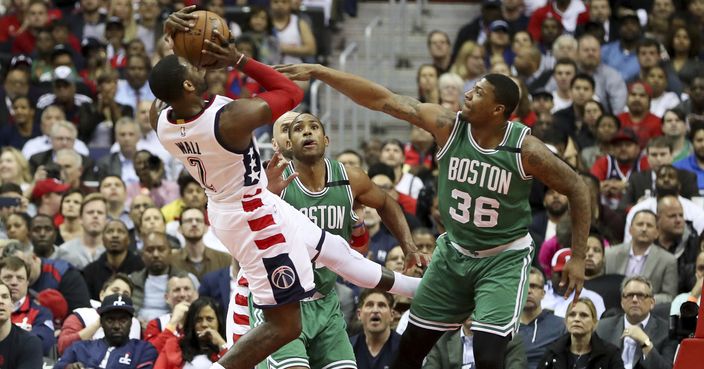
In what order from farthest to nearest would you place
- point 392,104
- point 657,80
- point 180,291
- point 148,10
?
point 148,10 < point 657,80 < point 180,291 < point 392,104

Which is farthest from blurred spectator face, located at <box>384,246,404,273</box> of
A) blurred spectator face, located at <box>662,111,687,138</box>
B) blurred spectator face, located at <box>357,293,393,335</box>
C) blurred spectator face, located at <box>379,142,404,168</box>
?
blurred spectator face, located at <box>662,111,687,138</box>

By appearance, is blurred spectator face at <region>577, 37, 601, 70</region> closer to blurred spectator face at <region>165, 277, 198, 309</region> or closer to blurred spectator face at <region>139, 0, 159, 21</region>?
blurred spectator face at <region>139, 0, 159, 21</region>

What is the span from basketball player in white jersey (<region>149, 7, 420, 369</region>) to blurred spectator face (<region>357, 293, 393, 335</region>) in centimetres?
358

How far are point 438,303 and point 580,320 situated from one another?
276cm

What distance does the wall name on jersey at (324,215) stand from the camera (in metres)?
10.1

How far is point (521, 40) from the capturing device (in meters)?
19.0

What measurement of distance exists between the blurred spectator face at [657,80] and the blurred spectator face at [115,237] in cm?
690

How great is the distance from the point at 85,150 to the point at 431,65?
454 centimetres

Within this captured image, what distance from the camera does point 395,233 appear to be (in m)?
10.4

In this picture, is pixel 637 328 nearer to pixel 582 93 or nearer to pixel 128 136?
pixel 582 93

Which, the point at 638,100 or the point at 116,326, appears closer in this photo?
the point at 116,326

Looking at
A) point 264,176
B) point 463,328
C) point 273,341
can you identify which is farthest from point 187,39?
point 463,328

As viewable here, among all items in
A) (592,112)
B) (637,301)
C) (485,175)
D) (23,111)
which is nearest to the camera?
(485,175)

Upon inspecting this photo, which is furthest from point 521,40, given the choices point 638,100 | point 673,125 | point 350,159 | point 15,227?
point 15,227
